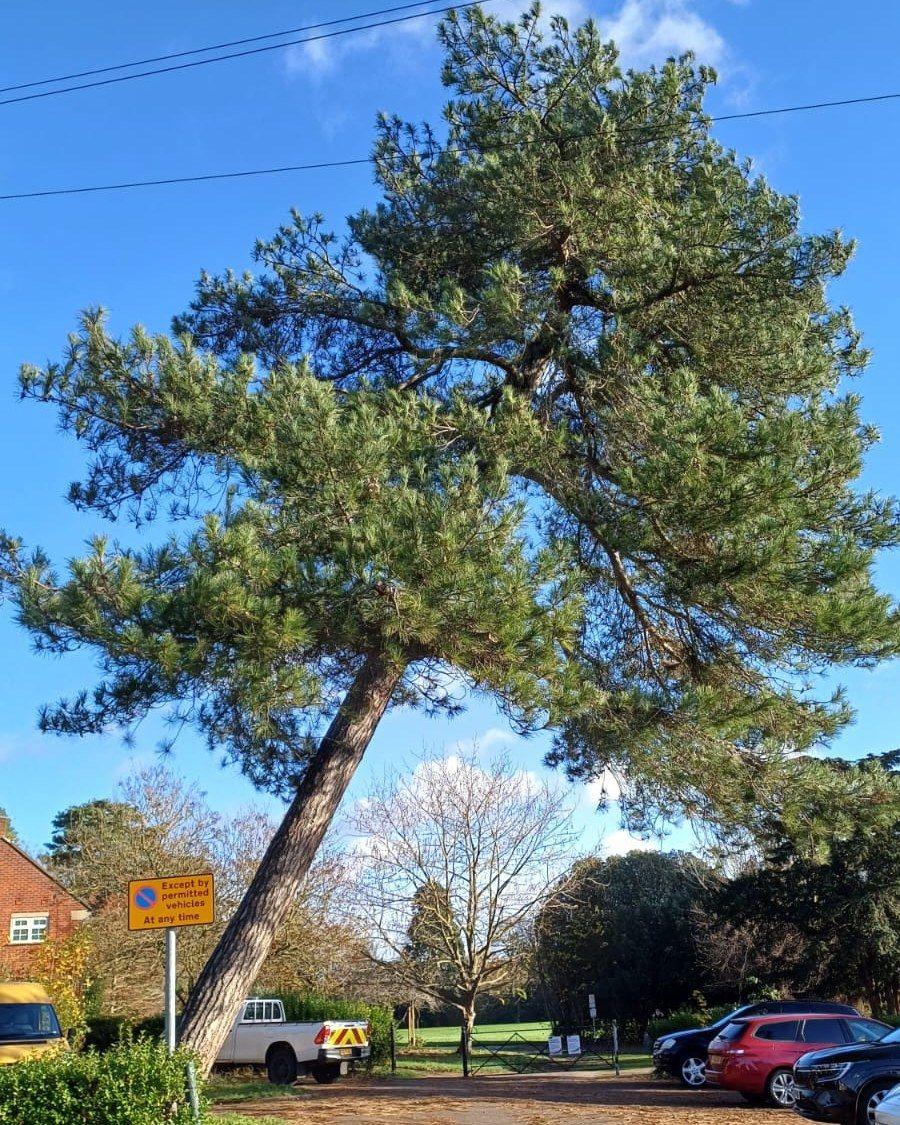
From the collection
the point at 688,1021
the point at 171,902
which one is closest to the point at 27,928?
the point at 688,1021

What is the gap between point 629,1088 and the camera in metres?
18.8

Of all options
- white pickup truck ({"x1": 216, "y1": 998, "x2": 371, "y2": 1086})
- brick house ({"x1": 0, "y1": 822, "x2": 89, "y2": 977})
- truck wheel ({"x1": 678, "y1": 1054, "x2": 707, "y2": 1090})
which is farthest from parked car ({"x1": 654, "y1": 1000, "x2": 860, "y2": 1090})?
brick house ({"x1": 0, "y1": 822, "x2": 89, "y2": 977})

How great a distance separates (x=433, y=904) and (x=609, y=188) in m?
20.6

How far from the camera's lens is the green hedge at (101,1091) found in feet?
25.3

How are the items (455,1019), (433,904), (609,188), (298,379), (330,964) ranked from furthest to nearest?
1. (455,1019)
2. (330,964)
3. (433,904)
4. (609,188)
5. (298,379)

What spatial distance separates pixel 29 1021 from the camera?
14594 mm

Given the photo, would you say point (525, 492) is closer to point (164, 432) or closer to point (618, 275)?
point (618, 275)

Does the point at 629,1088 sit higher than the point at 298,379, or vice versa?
the point at 298,379

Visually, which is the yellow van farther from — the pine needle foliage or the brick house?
the brick house

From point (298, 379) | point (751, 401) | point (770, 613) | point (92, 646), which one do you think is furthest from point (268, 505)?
point (751, 401)

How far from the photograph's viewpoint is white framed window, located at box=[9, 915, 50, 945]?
32344 millimetres

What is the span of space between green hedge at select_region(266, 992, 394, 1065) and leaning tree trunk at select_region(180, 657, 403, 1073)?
1566 cm

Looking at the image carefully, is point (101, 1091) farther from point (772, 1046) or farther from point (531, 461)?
point (772, 1046)

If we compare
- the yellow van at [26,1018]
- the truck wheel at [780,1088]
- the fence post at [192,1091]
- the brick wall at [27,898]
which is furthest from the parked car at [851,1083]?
the brick wall at [27,898]
